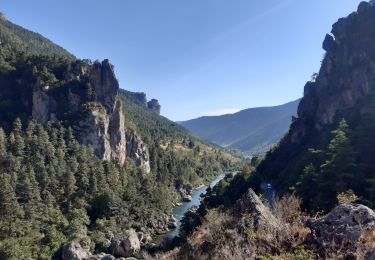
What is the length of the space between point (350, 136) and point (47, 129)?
263 ft

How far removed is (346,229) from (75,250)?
5497cm

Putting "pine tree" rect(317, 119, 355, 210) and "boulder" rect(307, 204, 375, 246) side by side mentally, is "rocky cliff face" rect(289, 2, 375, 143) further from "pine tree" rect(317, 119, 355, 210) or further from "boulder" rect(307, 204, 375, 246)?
"boulder" rect(307, 204, 375, 246)

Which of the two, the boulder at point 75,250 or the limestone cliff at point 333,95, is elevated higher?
the limestone cliff at point 333,95

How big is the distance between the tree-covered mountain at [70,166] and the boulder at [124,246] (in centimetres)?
38

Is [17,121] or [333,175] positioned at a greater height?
[17,121]

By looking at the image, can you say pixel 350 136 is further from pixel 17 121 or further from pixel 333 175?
pixel 17 121

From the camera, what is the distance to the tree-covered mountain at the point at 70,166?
68.5 meters

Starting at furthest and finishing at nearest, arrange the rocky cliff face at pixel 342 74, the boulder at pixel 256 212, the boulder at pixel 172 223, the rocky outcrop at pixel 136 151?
the rocky outcrop at pixel 136 151
the rocky cliff face at pixel 342 74
the boulder at pixel 172 223
the boulder at pixel 256 212

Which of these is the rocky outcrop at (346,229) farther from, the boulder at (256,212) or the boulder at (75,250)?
the boulder at (75,250)

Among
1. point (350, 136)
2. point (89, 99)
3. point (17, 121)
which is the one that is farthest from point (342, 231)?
point (89, 99)

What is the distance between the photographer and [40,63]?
138 m

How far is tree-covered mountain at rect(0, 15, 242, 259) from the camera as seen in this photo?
6850 centimetres

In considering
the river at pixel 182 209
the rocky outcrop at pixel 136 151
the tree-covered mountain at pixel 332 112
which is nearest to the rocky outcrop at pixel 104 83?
the rocky outcrop at pixel 136 151

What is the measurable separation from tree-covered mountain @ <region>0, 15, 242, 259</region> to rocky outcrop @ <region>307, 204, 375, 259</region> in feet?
171
